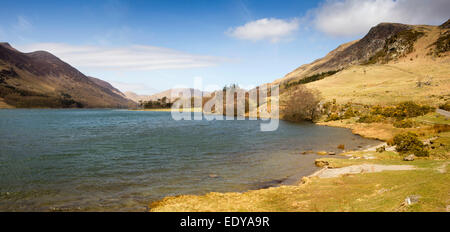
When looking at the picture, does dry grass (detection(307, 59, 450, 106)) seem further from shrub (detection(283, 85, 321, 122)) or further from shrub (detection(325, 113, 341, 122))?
shrub (detection(325, 113, 341, 122))

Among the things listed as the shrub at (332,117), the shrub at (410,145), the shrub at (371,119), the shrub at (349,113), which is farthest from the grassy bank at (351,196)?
the shrub at (332,117)

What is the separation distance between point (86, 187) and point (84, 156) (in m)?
11.3

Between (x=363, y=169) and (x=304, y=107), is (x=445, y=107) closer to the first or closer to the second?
(x=304, y=107)

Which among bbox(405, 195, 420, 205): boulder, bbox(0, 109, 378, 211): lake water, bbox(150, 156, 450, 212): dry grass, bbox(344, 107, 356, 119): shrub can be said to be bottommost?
bbox(0, 109, 378, 211): lake water

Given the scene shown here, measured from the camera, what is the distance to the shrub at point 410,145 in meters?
20.0

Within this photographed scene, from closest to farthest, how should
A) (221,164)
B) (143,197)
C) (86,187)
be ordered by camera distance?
(143,197) < (86,187) < (221,164)

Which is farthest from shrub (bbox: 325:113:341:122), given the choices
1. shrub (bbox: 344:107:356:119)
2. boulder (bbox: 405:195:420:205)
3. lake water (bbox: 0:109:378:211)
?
boulder (bbox: 405:195:420:205)

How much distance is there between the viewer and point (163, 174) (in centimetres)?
2006

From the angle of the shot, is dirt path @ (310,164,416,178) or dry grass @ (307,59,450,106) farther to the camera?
dry grass @ (307,59,450,106)

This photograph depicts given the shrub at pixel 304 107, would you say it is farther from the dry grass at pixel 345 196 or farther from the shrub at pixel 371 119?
the dry grass at pixel 345 196

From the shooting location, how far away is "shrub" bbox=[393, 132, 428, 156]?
2000cm

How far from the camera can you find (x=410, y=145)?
21562 millimetres
